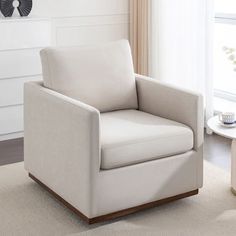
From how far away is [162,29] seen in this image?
6070 millimetres

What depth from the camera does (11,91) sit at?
5.57 meters

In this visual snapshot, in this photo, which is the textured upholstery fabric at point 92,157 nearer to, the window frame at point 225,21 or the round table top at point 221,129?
the round table top at point 221,129

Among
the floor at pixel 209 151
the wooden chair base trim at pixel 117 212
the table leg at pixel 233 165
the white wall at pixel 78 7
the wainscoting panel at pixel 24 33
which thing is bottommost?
the wooden chair base trim at pixel 117 212

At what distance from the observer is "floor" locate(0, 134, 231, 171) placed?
5.02 metres

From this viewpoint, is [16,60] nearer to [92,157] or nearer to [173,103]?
[173,103]

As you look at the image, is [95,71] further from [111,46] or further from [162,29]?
[162,29]

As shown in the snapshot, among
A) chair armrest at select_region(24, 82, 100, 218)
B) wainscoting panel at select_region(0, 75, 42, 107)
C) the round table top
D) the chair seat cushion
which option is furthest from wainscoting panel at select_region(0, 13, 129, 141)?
the round table top

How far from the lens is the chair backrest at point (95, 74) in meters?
4.22

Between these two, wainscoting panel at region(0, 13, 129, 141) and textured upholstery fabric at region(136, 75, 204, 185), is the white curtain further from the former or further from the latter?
textured upholstery fabric at region(136, 75, 204, 185)

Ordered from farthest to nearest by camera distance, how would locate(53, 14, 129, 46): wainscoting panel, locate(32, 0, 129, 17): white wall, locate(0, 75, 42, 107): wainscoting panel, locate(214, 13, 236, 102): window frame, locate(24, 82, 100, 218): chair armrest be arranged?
1. locate(214, 13, 236, 102): window frame
2. locate(53, 14, 129, 46): wainscoting panel
3. locate(32, 0, 129, 17): white wall
4. locate(0, 75, 42, 107): wainscoting panel
5. locate(24, 82, 100, 218): chair armrest

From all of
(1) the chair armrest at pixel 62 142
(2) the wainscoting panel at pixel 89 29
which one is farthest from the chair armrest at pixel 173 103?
(2) the wainscoting panel at pixel 89 29

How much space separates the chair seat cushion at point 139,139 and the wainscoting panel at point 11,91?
160 centimetres

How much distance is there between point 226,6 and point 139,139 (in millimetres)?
3228

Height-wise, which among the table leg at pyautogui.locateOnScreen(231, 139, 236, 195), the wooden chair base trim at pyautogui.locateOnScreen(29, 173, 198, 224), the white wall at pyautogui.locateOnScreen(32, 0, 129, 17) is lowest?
the wooden chair base trim at pyautogui.locateOnScreen(29, 173, 198, 224)
